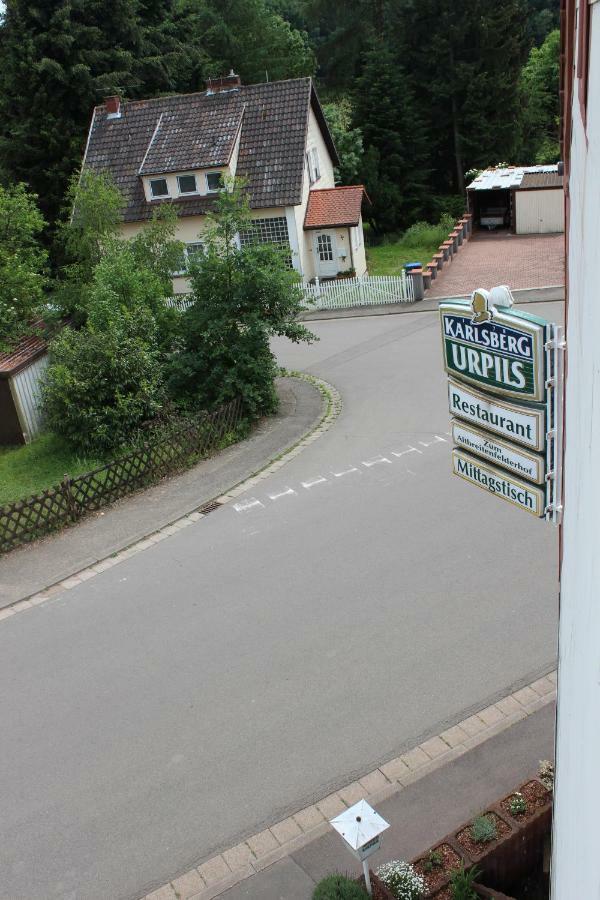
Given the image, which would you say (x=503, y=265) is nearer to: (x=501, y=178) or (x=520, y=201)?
(x=520, y=201)

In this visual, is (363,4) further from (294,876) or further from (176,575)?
(294,876)

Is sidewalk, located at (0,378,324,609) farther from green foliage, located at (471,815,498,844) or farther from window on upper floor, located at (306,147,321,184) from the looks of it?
window on upper floor, located at (306,147,321,184)

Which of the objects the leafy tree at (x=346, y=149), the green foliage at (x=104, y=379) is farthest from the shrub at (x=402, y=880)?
the leafy tree at (x=346, y=149)

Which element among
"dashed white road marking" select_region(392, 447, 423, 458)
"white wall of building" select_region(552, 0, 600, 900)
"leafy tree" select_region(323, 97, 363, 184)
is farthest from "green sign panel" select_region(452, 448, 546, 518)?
"leafy tree" select_region(323, 97, 363, 184)

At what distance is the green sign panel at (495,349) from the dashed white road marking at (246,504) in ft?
27.0

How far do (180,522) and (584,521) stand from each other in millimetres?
10842

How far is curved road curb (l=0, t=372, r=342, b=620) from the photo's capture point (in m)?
11.5

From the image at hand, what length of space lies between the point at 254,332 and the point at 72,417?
409 cm

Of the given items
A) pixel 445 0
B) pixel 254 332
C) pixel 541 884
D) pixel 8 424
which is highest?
pixel 445 0

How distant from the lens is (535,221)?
1266 inches

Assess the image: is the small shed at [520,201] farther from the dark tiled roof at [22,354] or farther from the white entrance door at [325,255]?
the dark tiled roof at [22,354]

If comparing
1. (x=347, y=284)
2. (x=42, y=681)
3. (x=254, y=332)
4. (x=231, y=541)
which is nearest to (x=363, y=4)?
(x=347, y=284)

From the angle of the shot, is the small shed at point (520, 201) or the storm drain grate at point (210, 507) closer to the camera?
the storm drain grate at point (210, 507)

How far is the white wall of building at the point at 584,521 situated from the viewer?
2.45 meters
